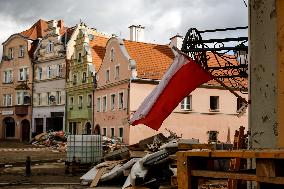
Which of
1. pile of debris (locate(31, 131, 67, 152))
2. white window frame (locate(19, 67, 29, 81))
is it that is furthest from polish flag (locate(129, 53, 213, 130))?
white window frame (locate(19, 67, 29, 81))

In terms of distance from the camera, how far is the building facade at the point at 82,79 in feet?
134

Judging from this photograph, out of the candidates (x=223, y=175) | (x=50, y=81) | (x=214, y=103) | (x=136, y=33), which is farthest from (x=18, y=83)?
(x=223, y=175)

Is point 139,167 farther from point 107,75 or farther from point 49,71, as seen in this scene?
point 49,71

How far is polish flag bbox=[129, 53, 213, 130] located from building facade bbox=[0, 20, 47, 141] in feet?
134

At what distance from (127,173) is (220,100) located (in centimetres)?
2633

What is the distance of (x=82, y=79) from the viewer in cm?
4181

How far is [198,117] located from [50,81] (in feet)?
58.4

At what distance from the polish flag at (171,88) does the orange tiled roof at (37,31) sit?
142 ft

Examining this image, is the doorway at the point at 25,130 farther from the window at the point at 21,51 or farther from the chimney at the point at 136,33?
the chimney at the point at 136,33

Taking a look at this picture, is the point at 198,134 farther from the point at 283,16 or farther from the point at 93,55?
the point at 283,16

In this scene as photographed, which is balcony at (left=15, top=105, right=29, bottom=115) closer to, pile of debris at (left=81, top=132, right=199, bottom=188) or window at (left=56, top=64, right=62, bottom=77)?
window at (left=56, top=64, right=62, bottom=77)

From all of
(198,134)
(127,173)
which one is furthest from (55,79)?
(127,173)

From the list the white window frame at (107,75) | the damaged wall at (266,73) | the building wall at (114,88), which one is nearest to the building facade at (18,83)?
the building wall at (114,88)

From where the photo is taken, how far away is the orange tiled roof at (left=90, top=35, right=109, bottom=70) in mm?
41606
